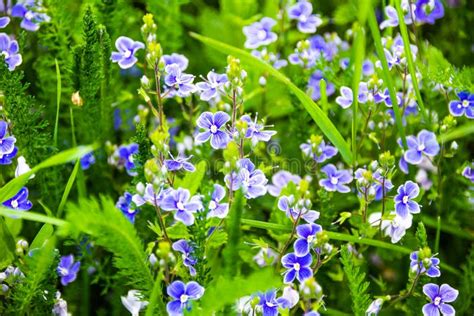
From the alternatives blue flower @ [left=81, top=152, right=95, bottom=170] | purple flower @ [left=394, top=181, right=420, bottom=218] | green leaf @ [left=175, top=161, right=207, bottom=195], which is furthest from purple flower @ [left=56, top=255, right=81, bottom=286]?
purple flower @ [left=394, top=181, right=420, bottom=218]

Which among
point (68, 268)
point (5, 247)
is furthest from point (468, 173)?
point (5, 247)

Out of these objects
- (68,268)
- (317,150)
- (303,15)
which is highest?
(303,15)

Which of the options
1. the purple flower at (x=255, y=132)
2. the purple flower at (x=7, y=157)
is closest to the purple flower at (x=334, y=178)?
the purple flower at (x=255, y=132)

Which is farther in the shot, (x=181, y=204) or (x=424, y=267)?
(x=424, y=267)

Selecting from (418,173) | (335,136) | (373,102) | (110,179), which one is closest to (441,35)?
(418,173)

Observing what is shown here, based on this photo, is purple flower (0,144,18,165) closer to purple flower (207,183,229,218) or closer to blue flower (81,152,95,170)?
blue flower (81,152,95,170)

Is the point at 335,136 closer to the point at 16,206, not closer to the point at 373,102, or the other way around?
the point at 373,102

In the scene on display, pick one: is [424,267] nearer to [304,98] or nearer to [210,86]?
[304,98]
